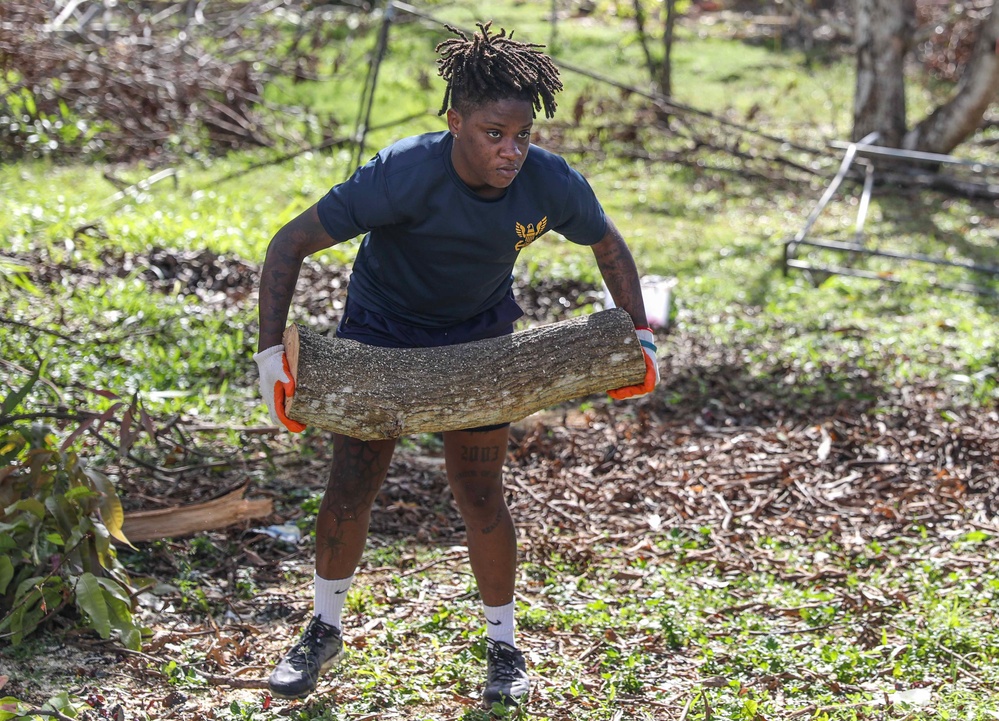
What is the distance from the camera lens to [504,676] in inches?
120

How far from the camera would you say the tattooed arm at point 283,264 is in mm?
2754

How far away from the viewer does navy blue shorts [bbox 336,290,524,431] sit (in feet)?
9.85

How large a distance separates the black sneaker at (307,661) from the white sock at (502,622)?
1.41 feet

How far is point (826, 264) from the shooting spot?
7160mm

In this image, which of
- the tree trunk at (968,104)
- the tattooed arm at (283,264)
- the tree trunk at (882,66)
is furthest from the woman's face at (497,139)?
the tree trunk at (882,66)

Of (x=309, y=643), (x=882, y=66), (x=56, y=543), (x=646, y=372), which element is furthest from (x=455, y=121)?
(x=882, y=66)

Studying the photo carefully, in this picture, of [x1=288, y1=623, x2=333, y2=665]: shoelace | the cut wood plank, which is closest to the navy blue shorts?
[x1=288, y1=623, x2=333, y2=665]: shoelace

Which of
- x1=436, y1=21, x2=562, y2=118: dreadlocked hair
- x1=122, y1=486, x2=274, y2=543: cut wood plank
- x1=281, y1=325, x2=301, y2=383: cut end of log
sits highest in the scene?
x1=436, y1=21, x2=562, y2=118: dreadlocked hair

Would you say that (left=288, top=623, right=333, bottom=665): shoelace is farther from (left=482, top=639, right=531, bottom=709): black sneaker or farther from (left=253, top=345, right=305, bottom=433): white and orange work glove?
(left=253, top=345, right=305, bottom=433): white and orange work glove

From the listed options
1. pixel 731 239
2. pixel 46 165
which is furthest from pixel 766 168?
pixel 46 165

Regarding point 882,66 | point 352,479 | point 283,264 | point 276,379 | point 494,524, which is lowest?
point 494,524

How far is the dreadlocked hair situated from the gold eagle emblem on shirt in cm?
27

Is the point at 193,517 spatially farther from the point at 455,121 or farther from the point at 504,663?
the point at 455,121

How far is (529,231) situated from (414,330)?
43cm
